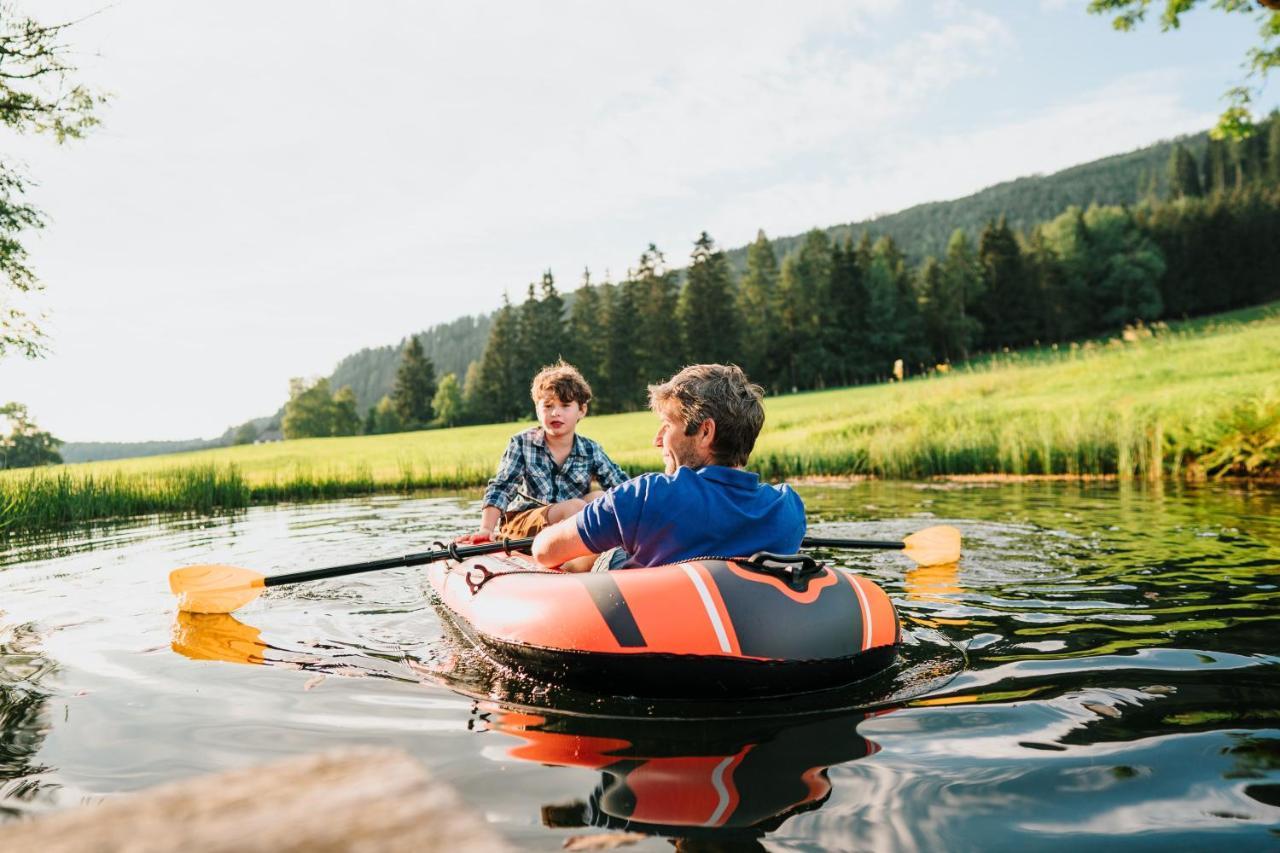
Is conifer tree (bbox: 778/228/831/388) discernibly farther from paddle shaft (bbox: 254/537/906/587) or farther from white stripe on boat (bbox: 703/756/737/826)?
white stripe on boat (bbox: 703/756/737/826)

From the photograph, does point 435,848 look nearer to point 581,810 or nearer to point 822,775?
point 581,810

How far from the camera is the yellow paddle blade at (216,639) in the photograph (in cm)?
489

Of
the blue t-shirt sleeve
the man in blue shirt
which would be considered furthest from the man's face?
the blue t-shirt sleeve

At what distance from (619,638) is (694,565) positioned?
0.46m

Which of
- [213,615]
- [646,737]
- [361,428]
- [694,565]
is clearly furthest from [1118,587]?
[361,428]

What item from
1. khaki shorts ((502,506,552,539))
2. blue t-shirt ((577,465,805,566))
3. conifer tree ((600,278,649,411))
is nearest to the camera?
blue t-shirt ((577,465,805,566))

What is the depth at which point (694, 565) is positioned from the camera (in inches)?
149

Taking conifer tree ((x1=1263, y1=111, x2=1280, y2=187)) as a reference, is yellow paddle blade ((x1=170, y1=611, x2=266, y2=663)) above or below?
below

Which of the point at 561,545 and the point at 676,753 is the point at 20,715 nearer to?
the point at 561,545

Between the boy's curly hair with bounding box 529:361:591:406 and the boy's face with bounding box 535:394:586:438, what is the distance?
0.03 meters

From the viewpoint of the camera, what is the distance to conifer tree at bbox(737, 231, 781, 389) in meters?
66.2

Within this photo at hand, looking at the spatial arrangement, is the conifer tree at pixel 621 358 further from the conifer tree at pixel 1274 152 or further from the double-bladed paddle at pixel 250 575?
the conifer tree at pixel 1274 152

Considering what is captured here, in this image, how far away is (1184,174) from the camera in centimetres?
10569

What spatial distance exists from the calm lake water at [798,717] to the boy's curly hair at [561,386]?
6.16ft
